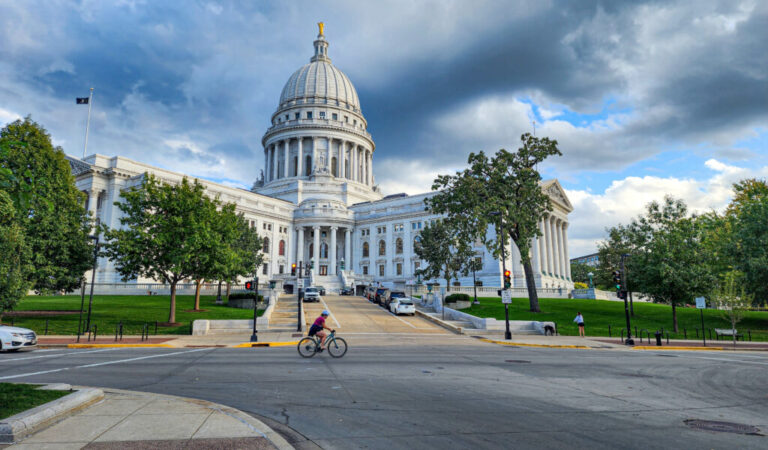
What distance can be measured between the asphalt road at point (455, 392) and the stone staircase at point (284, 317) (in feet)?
40.1

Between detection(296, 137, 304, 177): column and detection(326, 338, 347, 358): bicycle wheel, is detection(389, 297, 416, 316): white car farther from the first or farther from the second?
detection(296, 137, 304, 177): column

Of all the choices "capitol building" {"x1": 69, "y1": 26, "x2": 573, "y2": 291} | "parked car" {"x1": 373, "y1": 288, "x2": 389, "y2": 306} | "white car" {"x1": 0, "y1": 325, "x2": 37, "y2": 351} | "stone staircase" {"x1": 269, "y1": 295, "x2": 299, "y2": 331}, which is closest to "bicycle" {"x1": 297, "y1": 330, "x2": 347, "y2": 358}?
"white car" {"x1": 0, "y1": 325, "x2": 37, "y2": 351}

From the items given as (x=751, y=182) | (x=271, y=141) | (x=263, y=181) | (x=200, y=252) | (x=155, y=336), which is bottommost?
(x=155, y=336)

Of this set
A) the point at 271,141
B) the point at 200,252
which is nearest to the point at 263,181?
the point at 271,141

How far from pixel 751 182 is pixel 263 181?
101844 millimetres

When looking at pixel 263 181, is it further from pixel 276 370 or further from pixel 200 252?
pixel 276 370

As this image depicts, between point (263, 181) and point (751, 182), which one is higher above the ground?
point (263, 181)

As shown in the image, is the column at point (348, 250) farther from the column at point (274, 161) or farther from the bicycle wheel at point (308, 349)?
the bicycle wheel at point (308, 349)

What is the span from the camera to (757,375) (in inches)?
574

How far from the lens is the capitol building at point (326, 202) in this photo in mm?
71250

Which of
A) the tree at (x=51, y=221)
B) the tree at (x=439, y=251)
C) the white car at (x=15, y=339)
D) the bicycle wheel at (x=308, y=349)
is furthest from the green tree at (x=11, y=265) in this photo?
the tree at (x=439, y=251)

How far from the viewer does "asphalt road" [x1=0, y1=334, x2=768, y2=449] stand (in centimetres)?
726

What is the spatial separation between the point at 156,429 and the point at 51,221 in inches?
1238

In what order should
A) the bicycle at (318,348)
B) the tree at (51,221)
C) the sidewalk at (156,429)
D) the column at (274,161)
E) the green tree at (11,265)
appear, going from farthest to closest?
the column at (274,161) → the tree at (51,221) → the green tree at (11,265) → the bicycle at (318,348) → the sidewalk at (156,429)
